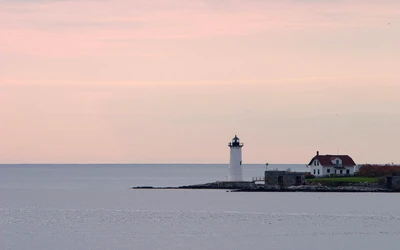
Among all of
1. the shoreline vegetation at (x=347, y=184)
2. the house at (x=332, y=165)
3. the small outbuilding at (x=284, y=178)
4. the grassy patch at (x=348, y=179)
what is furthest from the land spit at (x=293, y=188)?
the house at (x=332, y=165)

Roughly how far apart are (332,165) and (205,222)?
45.4m

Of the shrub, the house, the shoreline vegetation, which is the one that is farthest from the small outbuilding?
the house

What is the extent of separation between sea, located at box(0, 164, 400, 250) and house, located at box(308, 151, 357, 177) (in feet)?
16.0

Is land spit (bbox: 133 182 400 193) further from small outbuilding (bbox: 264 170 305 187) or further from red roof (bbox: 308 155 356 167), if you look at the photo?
red roof (bbox: 308 155 356 167)

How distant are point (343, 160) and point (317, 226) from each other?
47570 mm

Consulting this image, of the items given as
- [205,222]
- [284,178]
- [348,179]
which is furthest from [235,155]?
[205,222]

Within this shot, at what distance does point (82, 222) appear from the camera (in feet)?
263

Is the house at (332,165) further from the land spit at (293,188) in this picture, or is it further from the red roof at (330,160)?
the land spit at (293,188)

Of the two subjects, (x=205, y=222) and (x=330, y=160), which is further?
(x=330, y=160)

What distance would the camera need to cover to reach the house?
4813 inches

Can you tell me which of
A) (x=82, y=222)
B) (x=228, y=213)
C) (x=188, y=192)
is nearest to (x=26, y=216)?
(x=82, y=222)

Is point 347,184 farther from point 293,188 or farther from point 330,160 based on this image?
point 330,160

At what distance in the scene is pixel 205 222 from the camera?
80000 mm

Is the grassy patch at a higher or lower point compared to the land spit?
higher
